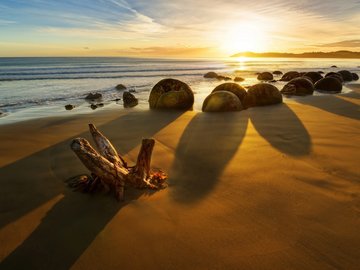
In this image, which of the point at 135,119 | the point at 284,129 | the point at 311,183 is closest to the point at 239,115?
the point at 284,129

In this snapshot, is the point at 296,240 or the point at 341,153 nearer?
the point at 296,240

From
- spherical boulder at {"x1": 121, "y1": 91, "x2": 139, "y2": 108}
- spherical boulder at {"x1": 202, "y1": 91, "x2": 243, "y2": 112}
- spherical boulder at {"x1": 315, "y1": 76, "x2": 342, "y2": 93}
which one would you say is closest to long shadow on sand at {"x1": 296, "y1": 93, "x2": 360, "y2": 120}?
spherical boulder at {"x1": 202, "y1": 91, "x2": 243, "y2": 112}

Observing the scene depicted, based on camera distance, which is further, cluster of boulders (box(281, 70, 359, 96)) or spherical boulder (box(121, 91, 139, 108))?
cluster of boulders (box(281, 70, 359, 96))

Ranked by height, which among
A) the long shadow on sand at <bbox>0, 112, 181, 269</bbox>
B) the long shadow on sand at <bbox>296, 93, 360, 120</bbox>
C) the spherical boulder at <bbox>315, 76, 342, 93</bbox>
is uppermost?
the long shadow on sand at <bbox>0, 112, 181, 269</bbox>

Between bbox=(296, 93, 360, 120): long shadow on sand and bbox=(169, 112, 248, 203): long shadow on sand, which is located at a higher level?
bbox=(169, 112, 248, 203): long shadow on sand

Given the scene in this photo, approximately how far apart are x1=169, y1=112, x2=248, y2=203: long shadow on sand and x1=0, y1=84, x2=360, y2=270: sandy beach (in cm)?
2

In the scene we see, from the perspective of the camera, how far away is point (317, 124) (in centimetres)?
698

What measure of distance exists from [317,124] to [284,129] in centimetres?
96

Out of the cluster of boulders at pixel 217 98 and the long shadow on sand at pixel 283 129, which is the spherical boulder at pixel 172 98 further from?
the long shadow on sand at pixel 283 129

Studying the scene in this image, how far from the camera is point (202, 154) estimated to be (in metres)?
5.00

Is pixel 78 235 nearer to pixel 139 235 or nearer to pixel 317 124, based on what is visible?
pixel 139 235

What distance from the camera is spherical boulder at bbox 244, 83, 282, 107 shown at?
1059 cm

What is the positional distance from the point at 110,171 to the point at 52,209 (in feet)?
2.33

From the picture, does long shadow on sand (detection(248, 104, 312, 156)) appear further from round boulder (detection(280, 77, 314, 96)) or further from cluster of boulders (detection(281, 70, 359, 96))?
cluster of boulders (detection(281, 70, 359, 96))
